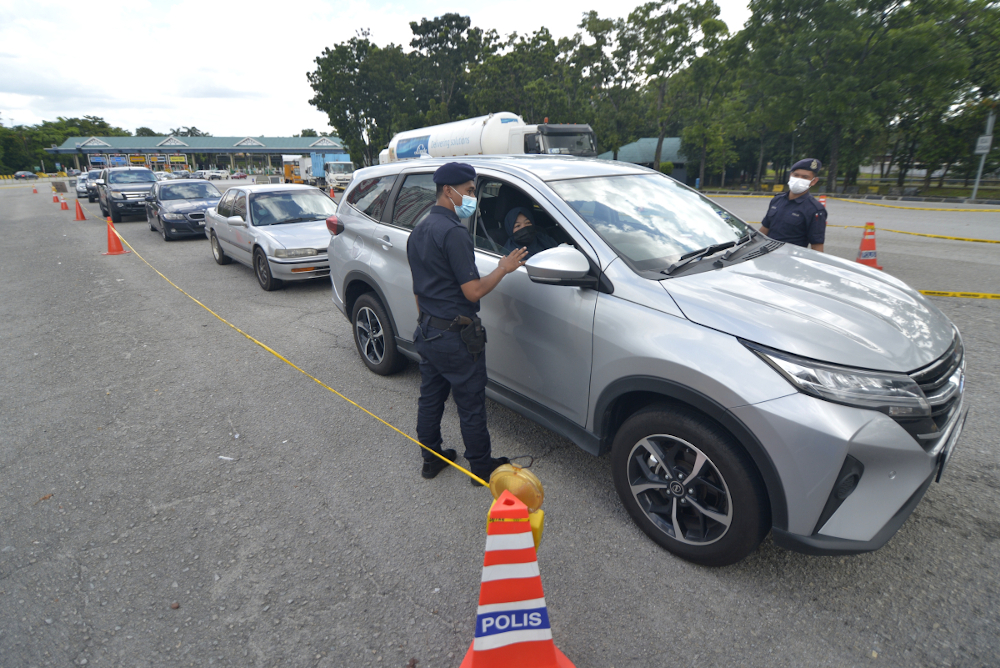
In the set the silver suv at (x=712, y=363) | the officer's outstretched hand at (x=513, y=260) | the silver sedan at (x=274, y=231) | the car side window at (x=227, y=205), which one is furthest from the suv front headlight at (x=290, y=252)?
the officer's outstretched hand at (x=513, y=260)

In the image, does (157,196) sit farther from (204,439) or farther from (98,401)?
(204,439)

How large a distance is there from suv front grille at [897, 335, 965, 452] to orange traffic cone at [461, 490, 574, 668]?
1530mm

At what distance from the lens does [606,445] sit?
2943 mm

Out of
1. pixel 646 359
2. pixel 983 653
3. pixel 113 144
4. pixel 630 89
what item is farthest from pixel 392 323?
pixel 113 144

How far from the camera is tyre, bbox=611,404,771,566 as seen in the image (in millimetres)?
2301

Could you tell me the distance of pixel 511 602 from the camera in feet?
6.19

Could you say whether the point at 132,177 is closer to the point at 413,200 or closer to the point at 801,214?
the point at 413,200

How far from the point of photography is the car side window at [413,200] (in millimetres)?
4055

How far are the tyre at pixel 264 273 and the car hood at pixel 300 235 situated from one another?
0.36 meters

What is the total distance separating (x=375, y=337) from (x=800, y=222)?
4.07m

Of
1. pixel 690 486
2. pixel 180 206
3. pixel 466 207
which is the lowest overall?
pixel 690 486

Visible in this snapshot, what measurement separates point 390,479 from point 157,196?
48.6ft

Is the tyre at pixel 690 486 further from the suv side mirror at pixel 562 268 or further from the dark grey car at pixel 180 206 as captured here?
the dark grey car at pixel 180 206

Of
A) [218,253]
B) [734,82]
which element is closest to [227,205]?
[218,253]
